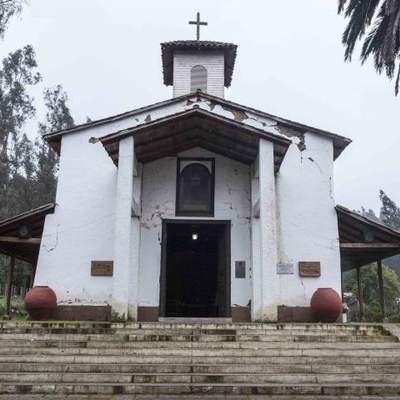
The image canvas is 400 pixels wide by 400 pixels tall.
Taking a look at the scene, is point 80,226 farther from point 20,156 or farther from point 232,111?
point 20,156

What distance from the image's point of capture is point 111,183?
42.0ft

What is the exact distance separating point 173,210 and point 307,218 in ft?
11.6

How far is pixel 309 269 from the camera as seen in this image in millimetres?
12070

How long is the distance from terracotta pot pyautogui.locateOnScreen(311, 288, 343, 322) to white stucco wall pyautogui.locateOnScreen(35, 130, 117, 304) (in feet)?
16.4

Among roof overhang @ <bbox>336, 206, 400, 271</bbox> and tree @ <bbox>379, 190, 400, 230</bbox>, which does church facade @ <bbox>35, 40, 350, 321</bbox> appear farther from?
tree @ <bbox>379, 190, 400, 230</bbox>

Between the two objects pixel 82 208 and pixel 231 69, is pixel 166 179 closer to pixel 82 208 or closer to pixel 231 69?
pixel 82 208

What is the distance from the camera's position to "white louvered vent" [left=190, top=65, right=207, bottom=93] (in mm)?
17203

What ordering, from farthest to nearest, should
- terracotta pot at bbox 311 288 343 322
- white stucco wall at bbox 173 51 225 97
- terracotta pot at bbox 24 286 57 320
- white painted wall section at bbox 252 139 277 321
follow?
1. white stucco wall at bbox 173 51 225 97
2. terracotta pot at bbox 311 288 343 322
3. terracotta pot at bbox 24 286 57 320
4. white painted wall section at bbox 252 139 277 321

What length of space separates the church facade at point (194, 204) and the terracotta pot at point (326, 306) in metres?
0.49

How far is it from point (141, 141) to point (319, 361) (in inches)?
268

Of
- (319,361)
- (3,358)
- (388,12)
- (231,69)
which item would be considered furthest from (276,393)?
(231,69)

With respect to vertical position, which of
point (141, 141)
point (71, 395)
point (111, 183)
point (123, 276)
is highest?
point (141, 141)

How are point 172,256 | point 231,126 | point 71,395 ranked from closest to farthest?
point 71,395 < point 231,126 < point 172,256

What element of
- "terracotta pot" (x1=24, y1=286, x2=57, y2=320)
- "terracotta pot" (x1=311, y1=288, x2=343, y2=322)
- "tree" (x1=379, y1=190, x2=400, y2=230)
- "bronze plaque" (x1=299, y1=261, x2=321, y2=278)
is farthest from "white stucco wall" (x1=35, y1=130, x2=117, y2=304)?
"tree" (x1=379, y1=190, x2=400, y2=230)
